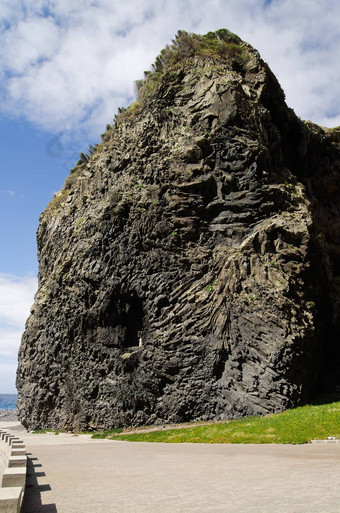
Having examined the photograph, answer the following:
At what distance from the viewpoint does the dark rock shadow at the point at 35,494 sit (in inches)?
227

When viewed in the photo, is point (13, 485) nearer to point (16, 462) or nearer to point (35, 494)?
point (35, 494)

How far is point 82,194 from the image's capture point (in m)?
33.3

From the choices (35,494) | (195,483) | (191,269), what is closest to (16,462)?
(35,494)

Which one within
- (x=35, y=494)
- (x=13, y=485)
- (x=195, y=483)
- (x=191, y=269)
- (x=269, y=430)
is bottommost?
(x=269, y=430)

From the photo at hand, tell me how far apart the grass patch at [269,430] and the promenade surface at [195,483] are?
7.72ft

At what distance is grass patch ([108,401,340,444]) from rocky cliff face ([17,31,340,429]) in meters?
1.88

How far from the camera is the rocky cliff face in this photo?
21.3 meters

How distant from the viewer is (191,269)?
24.1 metres

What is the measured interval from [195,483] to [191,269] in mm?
17132

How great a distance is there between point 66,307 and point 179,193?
1193 cm

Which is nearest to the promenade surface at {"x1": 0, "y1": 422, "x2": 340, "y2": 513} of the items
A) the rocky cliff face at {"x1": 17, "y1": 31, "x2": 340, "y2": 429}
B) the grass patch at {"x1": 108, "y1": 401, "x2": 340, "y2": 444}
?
the grass patch at {"x1": 108, "y1": 401, "x2": 340, "y2": 444}

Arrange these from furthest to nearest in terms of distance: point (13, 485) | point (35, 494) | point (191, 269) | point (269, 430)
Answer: point (191, 269) < point (269, 430) < point (35, 494) < point (13, 485)

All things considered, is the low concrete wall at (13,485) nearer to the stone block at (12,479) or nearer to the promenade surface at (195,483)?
the stone block at (12,479)

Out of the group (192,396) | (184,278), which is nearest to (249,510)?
(192,396)
